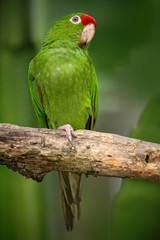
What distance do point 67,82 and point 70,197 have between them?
1.67 ft

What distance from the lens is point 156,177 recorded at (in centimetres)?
88

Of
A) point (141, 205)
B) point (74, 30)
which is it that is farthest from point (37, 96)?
point (141, 205)

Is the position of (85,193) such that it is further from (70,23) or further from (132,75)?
(70,23)

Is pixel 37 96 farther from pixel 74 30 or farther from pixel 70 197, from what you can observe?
pixel 70 197

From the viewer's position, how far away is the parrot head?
3.98 feet

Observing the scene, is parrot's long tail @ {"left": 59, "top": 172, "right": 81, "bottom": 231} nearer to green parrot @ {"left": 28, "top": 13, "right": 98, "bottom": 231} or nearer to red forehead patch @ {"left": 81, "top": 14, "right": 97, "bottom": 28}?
green parrot @ {"left": 28, "top": 13, "right": 98, "bottom": 231}

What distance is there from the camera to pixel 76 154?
2.96 ft

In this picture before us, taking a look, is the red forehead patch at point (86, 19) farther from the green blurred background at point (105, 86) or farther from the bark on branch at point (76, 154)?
the bark on branch at point (76, 154)

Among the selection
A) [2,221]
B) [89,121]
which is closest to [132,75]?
[89,121]

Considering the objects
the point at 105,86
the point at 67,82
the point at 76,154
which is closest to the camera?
the point at 76,154

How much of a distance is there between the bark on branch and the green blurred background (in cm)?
29

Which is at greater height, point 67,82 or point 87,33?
point 87,33

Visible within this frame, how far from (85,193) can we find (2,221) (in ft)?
2.60

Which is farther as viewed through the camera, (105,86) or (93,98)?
(105,86)
